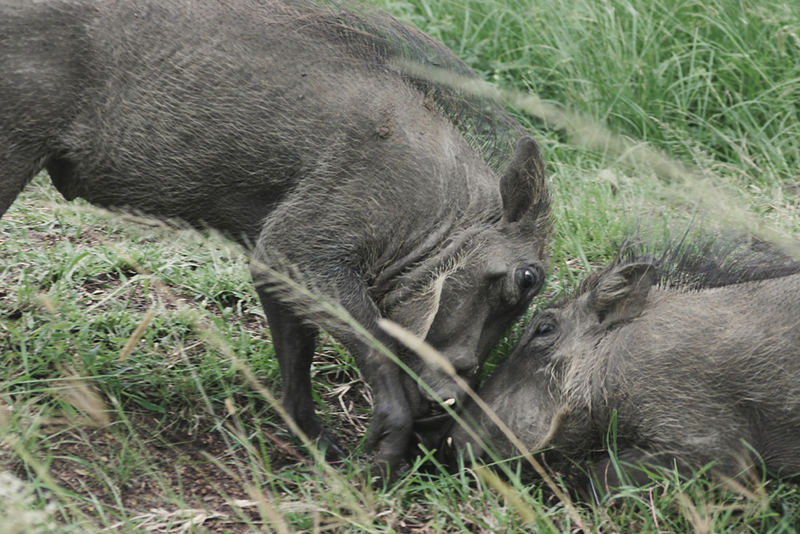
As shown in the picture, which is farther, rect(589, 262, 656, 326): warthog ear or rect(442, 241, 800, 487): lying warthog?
rect(589, 262, 656, 326): warthog ear

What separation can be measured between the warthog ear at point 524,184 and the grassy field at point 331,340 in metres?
0.15

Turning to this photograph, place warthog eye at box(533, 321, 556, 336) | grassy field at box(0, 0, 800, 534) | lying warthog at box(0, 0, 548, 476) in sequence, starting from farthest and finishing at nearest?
1. warthog eye at box(533, 321, 556, 336)
2. lying warthog at box(0, 0, 548, 476)
3. grassy field at box(0, 0, 800, 534)

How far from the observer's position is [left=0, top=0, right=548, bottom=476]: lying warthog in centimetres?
373

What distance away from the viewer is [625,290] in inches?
147

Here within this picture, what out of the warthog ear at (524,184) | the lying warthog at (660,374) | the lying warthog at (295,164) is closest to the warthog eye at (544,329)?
the lying warthog at (660,374)

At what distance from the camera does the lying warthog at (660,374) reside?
11.0 feet

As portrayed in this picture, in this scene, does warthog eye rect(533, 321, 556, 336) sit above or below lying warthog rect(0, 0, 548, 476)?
below

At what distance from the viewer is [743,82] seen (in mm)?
6008

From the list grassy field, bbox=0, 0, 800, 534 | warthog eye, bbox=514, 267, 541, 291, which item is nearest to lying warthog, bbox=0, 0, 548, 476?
warthog eye, bbox=514, 267, 541, 291

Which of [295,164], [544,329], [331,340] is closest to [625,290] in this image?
[544,329]

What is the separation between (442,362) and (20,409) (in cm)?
167

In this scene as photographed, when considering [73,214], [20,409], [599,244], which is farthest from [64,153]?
[599,244]

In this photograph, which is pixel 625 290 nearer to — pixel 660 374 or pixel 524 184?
pixel 660 374

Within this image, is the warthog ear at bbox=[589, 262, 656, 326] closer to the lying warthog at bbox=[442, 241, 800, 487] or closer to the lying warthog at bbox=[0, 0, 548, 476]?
the lying warthog at bbox=[442, 241, 800, 487]
